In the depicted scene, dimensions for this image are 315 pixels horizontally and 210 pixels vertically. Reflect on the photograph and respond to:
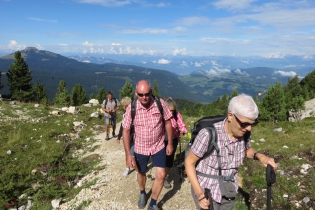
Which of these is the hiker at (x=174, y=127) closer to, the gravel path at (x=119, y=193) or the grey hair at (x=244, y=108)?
the gravel path at (x=119, y=193)

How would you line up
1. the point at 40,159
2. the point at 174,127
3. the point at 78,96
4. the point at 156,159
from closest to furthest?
the point at 156,159, the point at 174,127, the point at 40,159, the point at 78,96

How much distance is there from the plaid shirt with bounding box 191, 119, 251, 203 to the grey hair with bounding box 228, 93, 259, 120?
391mm

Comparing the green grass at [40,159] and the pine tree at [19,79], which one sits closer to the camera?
the green grass at [40,159]

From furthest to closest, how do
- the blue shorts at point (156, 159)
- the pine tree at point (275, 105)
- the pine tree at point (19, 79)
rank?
the pine tree at point (19, 79), the pine tree at point (275, 105), the blue shorts at point (156, 159)

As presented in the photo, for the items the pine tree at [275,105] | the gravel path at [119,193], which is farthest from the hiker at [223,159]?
the pine tree at [275,105]

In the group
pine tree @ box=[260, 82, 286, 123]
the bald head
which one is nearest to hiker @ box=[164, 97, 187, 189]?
the bald head

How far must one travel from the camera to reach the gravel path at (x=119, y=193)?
623 centimetres

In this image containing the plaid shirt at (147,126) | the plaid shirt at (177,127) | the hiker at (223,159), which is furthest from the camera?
the plaid shirt at (177,127)

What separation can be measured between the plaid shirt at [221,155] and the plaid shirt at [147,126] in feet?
6.20

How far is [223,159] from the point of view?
2.93 m

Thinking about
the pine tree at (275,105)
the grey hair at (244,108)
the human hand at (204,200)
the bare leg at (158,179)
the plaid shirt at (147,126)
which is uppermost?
the grey hair at (244,108)

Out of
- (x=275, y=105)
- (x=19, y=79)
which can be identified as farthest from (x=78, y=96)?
(x=275, y=105)

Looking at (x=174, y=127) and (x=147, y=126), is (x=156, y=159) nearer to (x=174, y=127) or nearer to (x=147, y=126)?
(x=147, y=126)

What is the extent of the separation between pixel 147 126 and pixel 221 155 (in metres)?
2.18
